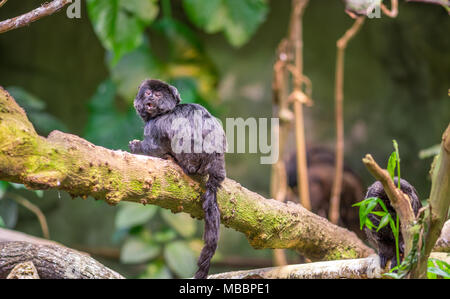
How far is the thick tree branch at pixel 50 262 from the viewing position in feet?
6.35

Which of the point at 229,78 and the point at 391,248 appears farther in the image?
the point at 229,78

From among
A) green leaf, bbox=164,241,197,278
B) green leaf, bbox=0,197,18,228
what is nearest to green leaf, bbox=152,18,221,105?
green leaf, bbox=164,241,197,278

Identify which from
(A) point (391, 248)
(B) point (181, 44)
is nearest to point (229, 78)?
(B) point (181, 44)

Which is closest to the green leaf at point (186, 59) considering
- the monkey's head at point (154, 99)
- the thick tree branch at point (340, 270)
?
the monkey's head at point (154, 99)

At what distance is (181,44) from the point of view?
4430mm

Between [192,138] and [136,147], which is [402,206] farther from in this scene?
[136,147]

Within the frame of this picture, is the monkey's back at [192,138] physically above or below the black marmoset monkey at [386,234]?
above

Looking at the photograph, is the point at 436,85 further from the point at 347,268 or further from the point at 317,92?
the point at 347,268

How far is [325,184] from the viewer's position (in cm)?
424

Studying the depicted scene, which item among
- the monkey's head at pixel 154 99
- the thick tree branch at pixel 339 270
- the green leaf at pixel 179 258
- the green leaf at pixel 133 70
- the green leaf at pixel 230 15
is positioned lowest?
the green leaf at pixel 179 258

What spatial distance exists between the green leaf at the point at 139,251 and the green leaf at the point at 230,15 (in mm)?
1939

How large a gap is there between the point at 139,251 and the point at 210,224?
2.48 metres

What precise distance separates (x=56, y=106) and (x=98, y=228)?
1.45 metres

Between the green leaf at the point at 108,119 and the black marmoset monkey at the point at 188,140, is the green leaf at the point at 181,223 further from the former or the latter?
the black marmoset monkey at the point at 188,140
